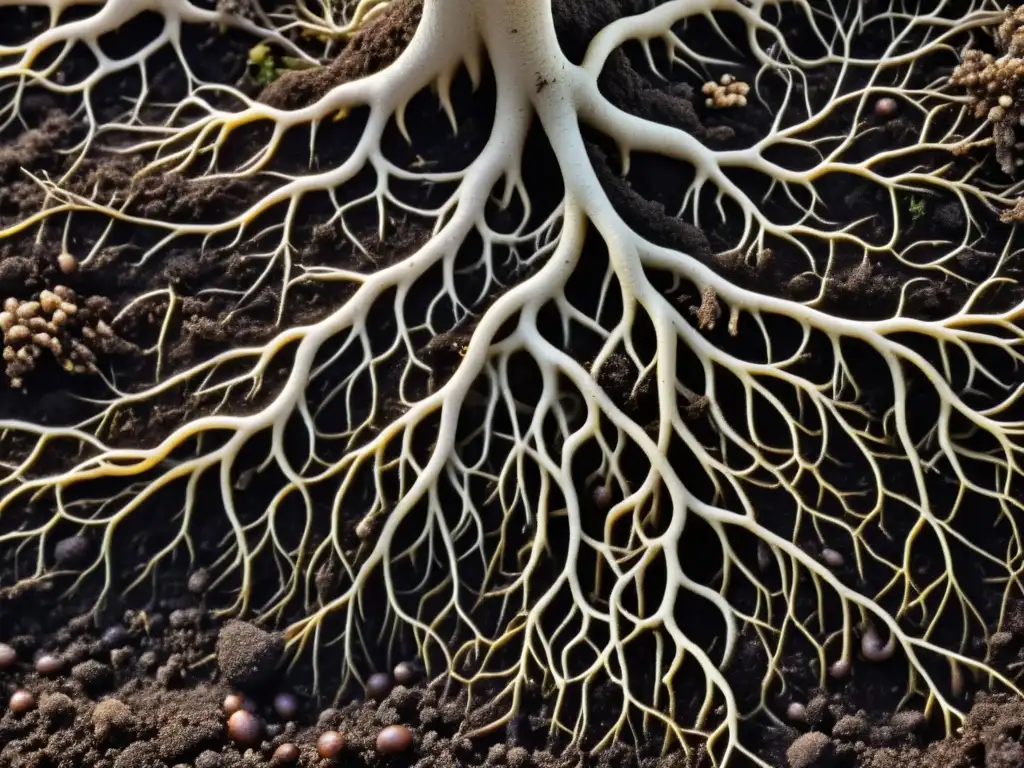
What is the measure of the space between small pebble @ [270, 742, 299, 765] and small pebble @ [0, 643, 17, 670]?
72cm

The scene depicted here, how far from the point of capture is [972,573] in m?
2.53

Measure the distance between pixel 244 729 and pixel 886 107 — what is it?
2.51 meters

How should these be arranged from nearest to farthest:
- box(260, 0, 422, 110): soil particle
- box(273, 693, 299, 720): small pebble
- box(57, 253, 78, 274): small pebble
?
box(273, 693, 299, 720): small pebble
box(57, 253, 78, 274): small pebble
box(260, 0, 422, 110): soil particle

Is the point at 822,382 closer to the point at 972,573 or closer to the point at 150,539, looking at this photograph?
the point at 972,573

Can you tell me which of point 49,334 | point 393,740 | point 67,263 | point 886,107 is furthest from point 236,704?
point 886,107

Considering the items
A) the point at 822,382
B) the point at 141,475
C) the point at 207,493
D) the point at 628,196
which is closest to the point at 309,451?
the point at 207,493

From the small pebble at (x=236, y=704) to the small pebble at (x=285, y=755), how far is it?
14 centimetres

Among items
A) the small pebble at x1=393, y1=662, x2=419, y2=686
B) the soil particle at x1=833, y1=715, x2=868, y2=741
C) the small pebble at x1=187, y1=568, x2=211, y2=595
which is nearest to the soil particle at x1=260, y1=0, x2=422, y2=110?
the small pebble at x1=187, y1=568, x2=211, y2=595

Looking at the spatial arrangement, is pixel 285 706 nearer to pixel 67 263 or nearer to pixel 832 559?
pixel 67 263

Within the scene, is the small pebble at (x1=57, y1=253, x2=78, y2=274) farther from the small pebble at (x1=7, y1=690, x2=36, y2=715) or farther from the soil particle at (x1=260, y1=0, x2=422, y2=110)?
the small pebble at (x1=7, y1=690, x2=36, y2=715)

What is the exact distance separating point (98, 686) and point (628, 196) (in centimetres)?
196

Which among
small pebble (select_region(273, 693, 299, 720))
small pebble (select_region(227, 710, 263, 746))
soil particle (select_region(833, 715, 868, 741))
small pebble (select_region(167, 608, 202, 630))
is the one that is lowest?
soil particle (select_region(833, 715, 868, 741))

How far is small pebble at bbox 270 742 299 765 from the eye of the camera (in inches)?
92.4

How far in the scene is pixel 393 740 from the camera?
236 cm
